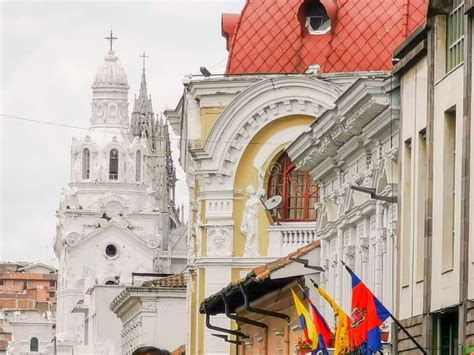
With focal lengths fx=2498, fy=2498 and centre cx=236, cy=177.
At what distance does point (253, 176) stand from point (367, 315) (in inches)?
1017

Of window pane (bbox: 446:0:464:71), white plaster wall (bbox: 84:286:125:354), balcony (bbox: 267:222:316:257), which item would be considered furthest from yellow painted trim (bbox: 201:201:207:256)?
white plaster wall (bbox: 84:286:125:354)

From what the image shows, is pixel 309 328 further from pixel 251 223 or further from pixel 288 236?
pixel 251 223

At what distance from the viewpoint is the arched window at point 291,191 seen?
53.9m

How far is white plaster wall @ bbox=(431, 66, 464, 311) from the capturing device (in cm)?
2670

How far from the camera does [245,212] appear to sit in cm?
5456

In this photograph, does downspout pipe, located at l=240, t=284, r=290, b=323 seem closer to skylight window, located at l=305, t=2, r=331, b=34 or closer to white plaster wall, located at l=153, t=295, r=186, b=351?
skylight window, located at l=305, t=2, r=331, b=34

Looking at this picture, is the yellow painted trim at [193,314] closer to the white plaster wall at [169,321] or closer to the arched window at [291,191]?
the arched window at [291,191]

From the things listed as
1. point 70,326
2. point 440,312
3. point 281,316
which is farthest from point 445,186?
point 70,326

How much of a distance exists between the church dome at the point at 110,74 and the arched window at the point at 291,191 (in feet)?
433

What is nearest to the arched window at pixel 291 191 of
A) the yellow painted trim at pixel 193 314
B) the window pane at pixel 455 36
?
the yellow painted trim at pixel 193 314

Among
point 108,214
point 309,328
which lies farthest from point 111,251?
point 309,328

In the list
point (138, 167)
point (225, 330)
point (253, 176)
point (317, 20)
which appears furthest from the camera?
point (138, 167)

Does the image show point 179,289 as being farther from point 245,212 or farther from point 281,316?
point 281,316

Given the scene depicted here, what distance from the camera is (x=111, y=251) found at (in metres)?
177
